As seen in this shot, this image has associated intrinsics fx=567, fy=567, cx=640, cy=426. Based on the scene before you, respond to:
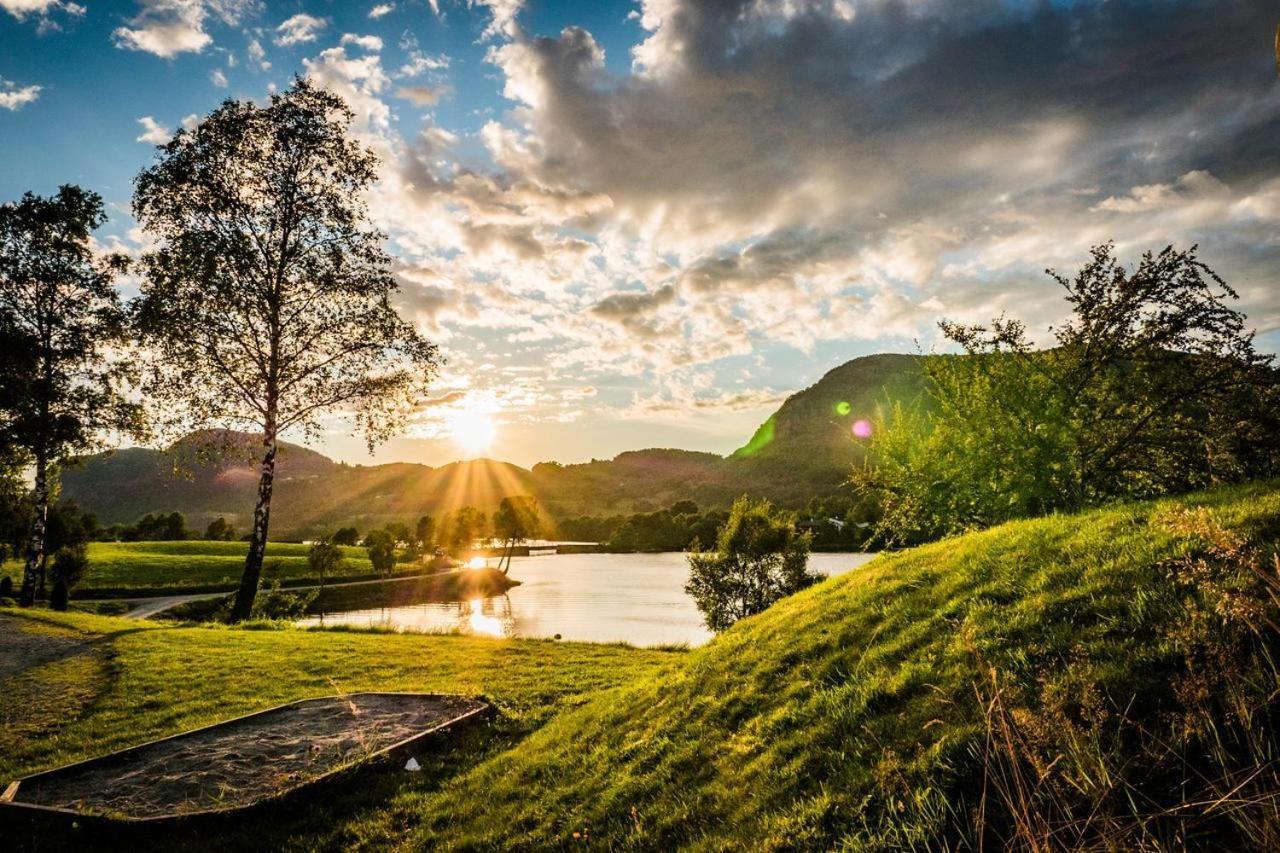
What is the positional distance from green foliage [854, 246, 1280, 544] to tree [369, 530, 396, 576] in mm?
80448

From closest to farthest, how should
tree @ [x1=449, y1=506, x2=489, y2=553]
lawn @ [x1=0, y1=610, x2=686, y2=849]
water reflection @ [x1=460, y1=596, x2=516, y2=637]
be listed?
1. lawn @ [x1=0, y1=610, x2=686, y2=849]
2. water reflection @ [x1=460, y1=596, x2=516, y2=637]
3. tree @ [x1=449, y1=506, x2=489, y2=553]

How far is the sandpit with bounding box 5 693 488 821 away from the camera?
A: 7.37 meters

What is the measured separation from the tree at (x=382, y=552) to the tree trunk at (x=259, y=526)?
57.6m

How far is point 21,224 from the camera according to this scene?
88.9 feet

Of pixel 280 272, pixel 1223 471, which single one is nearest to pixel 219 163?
pixel 280 272

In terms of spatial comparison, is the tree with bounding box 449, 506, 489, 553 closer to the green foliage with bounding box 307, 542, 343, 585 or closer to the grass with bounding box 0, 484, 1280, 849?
the green foliage with bounding box 307, 542, 343, 585

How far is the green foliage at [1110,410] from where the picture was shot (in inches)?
392

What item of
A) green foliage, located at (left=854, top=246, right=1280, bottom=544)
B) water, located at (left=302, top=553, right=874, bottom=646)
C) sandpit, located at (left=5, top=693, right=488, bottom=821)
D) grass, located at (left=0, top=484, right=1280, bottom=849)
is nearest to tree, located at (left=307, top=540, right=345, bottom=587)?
water, located at (left=302, top=553, right=874, bottom=646)

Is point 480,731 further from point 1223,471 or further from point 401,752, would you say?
point 1223,471

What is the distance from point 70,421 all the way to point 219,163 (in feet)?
49.5

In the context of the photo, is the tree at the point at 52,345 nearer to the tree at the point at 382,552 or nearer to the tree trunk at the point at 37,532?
the tree trunk at the point at 37,532

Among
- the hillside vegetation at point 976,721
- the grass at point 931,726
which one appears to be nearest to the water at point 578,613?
the grass at point 931,726

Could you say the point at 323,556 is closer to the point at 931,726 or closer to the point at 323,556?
the point at 323,556

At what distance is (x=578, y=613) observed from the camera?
5675 centimetres
